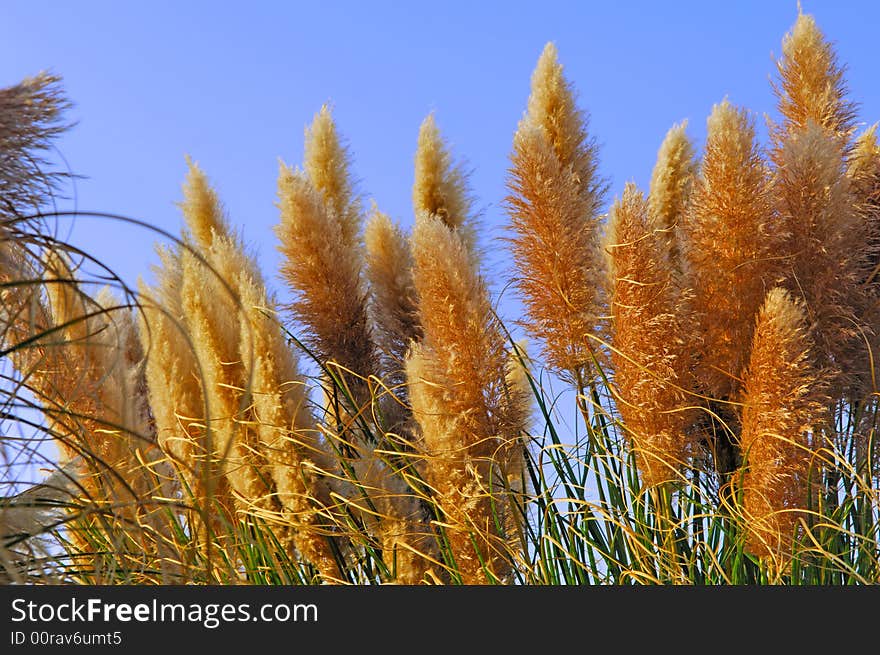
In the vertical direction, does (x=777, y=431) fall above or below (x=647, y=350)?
below

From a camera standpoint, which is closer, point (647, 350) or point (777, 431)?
point (777, 431)

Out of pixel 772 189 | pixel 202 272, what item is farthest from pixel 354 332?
pixel 772 189

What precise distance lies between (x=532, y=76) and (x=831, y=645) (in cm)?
176

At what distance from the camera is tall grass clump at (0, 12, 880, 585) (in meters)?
2.22

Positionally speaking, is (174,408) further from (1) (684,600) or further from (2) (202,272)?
(1) (684,600)

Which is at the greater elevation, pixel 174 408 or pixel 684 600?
pixel 174 408

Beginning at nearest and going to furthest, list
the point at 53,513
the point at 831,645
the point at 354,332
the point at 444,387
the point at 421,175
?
the point at 831,645 → the point at 53,513 → the point at 444,387 → the point at 354,332 → the point at 421,175

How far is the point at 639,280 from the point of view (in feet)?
7.45

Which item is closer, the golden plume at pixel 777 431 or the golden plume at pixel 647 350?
the golden plume at pixel 777 431

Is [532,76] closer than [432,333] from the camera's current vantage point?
No

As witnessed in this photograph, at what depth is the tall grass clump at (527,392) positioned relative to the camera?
222 centimetres

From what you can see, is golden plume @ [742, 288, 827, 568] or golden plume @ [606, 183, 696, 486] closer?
golden plume @ [742, 288, 827, 568]

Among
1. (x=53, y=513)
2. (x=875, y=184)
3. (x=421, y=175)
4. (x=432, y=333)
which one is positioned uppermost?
(x=421, y=175)

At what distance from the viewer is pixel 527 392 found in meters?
2.51
